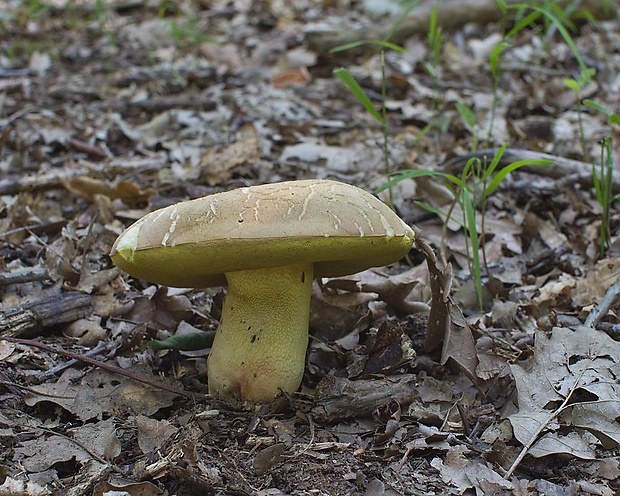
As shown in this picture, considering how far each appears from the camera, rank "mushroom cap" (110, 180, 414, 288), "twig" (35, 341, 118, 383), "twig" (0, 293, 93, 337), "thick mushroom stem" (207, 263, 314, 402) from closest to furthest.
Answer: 1. "mushroom cap" (110, 180, 414, 288)
2. "thick mushroom stem" (207, 263, 314, 402)
3. "twig" (35, 341, 118, 383)
4. "twig" (0, 293, 93, 337)

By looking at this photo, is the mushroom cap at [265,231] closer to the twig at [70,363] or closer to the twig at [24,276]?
the twig at [70,363]

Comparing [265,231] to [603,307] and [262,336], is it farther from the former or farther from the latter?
[603,307]

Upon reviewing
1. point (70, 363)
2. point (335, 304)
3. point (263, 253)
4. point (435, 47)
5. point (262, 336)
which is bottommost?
point (335, 304)

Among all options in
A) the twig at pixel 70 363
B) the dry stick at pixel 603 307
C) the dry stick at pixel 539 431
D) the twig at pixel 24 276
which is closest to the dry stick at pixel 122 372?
the twig at pixel 70 363

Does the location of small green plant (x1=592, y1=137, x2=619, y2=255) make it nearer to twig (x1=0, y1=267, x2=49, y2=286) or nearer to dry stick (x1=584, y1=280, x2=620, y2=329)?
dry stick (x1=584, y1=280, x2=620, y2=329)

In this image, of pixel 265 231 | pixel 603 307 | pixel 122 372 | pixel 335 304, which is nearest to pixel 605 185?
pixel 603 307

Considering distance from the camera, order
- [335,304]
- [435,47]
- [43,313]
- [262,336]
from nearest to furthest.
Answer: [262,336], [43,313], [335,304], [435,47]

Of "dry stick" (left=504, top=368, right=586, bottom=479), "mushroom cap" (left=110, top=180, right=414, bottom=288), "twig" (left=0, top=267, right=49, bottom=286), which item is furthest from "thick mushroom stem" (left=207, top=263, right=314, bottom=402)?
"twig" (left=0, top=267, right=49, bottom=286)

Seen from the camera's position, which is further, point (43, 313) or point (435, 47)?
point (435, 47)
